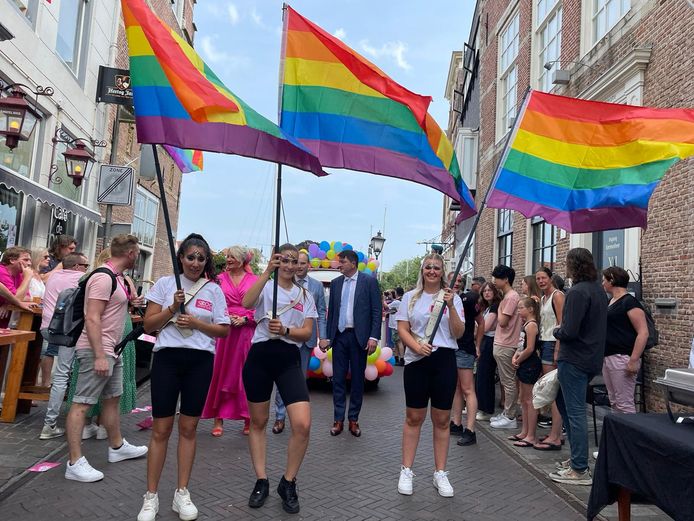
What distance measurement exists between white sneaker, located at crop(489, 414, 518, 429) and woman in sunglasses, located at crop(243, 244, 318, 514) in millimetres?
3682

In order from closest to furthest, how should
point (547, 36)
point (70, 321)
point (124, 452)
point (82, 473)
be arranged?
point (82, 473) < point (70, 321) < point (124, 452) < point (547, 36)

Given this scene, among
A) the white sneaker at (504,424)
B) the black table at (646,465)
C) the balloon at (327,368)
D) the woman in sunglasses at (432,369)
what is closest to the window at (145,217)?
the balloon at (327,368)

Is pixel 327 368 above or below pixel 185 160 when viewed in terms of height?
below

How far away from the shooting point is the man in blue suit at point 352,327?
6039 mm

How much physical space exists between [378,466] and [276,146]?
2969mm

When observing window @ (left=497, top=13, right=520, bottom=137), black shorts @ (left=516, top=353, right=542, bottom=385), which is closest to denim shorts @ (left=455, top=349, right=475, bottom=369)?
black shorts @ (left=516, top=353, right=542, bottom=385)

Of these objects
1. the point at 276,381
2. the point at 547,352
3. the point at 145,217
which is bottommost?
the point at 276,381

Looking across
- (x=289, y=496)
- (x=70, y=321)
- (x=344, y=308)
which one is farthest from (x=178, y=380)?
(x=344, y=308)

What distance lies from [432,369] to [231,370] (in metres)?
2.44

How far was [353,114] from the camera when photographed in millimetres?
4363

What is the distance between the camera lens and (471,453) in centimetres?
545

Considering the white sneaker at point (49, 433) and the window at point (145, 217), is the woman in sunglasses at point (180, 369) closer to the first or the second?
the white sneaker at point (49, 433)

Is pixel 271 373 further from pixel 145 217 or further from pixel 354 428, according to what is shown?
pixel 145 217

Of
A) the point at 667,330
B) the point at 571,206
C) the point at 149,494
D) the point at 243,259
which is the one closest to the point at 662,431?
the point at 571,206
